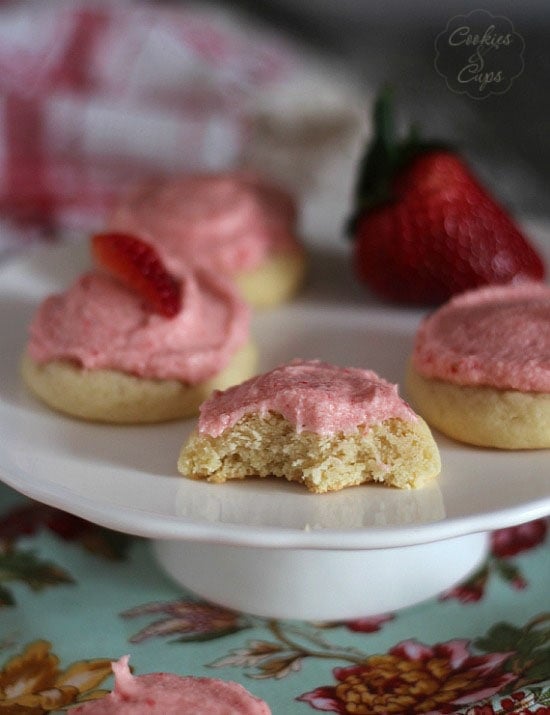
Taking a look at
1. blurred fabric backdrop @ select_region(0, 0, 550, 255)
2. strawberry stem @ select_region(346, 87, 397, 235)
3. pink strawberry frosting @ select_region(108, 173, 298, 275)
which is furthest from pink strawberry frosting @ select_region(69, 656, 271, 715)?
blurred fabric backdrop @ select_region(0, 0, 550, 255)

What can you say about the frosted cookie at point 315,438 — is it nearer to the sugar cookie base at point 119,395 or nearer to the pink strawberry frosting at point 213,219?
the sugar cookie base at point 119,395

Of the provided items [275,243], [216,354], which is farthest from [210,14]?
[216,354]

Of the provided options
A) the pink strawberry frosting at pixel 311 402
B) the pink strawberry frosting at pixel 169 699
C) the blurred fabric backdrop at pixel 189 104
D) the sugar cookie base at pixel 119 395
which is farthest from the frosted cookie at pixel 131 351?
the blurred fabric backdrop at pixel 189 104

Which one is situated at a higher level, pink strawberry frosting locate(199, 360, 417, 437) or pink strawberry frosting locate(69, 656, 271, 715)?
pink strawberry frosting locate(199, 360, 417, 437)

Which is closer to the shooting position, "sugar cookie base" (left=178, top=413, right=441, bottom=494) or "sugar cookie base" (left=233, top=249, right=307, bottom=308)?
"sugar cookie base" (left=178, top=413, right=441, bottom=494)

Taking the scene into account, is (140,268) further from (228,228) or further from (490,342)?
(490,342)

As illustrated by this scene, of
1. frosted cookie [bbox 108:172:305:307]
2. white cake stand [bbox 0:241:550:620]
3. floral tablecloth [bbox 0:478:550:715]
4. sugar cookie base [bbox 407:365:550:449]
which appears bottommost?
floral tablecloth [bbox 0:478:550:715]

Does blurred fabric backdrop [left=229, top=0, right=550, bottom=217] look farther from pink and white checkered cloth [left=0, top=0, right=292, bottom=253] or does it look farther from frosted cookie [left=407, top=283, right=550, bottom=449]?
frosted cookie [left=407, top=283, right=550, bottom=449]
